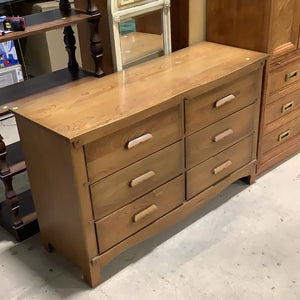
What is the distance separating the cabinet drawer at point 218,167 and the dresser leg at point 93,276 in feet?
1.82

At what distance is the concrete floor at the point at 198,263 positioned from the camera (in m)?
1.79

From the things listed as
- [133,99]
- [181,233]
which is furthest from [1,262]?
[133,99]

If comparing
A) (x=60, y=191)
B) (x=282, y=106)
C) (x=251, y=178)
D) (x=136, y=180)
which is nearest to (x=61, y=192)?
(x=60, y=191)

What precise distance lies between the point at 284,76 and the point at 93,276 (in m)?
1.41

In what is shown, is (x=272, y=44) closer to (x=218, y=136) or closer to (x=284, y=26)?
(x=284, y=26)

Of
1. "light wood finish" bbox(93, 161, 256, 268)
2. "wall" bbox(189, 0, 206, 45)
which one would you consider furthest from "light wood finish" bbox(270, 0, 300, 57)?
"light wood finish" bbox(93, 161, 256, 268)

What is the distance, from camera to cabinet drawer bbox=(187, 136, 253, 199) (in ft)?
6.74

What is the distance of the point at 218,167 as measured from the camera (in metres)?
2.15

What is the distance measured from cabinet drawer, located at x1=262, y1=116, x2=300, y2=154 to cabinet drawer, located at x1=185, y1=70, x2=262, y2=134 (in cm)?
32

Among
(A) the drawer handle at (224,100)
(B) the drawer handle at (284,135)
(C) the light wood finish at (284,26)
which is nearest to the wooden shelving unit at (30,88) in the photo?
(A) the drawer handle at (224,100)

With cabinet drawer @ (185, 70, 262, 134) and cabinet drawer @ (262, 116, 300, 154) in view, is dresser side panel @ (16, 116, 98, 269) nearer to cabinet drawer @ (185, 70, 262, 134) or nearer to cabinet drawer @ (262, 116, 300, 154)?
cabinet drawer @ (185, 70, 262, 134)

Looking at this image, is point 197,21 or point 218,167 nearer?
point 218,167

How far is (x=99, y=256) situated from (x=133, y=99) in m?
0.65

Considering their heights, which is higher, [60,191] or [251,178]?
[60,191]
